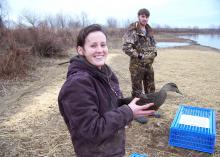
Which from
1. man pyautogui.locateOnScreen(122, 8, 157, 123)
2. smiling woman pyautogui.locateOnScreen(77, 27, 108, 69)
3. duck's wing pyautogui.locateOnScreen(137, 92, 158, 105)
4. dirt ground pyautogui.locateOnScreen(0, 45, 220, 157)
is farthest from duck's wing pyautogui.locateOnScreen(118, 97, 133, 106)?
man pyautogui.locateOnScreen(122, 8, 157, 123)

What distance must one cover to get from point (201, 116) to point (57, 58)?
35.8 ft

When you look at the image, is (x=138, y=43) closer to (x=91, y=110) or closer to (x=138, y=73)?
(x=138, y=73)

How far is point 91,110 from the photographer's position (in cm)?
171

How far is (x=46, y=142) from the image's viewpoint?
438 cm

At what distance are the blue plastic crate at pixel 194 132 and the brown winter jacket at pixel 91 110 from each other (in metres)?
2.28

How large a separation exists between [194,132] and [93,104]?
2.63 meters

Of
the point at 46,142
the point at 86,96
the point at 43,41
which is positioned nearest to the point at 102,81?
the point at 86,96

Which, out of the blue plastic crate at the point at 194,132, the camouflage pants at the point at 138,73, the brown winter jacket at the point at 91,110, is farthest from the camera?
the camouflage pants at the point at 138,73

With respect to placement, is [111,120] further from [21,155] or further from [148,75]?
[148,75]

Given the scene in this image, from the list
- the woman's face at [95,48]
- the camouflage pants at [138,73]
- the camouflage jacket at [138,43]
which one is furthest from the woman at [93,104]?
the camouflage pants at [138,73]

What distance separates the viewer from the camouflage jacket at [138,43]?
5090 mm

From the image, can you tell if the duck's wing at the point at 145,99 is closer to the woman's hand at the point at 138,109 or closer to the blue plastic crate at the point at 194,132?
the woman's hand at the point at 138,109

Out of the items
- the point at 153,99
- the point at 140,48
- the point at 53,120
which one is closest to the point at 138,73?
the point at 140,48

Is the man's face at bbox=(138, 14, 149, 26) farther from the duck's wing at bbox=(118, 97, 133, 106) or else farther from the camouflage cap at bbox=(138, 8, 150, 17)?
the duck's wing at bbox=(118, 97, 133, 106)
